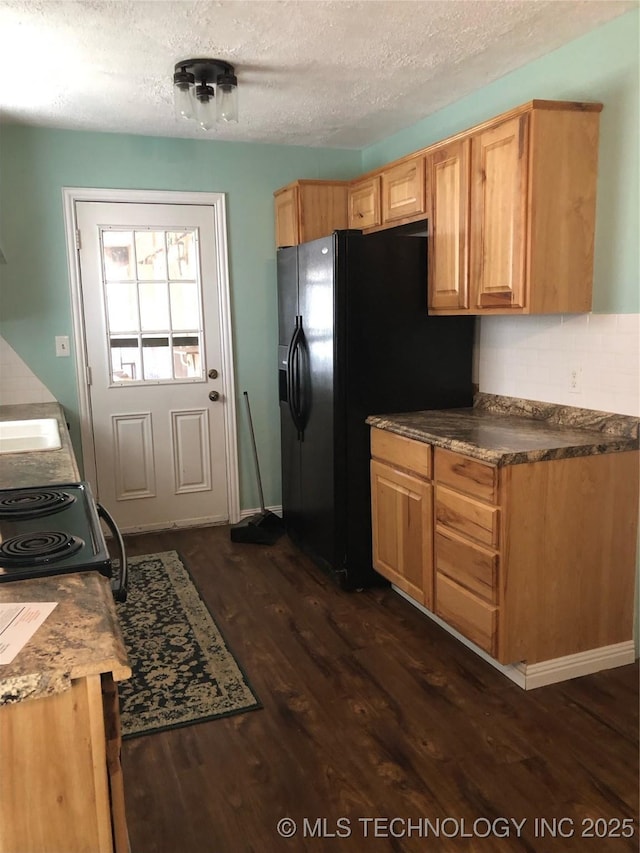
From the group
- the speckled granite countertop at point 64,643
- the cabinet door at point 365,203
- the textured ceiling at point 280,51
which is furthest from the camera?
the cabinet door at point 365,203

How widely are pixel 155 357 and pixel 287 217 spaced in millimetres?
1174

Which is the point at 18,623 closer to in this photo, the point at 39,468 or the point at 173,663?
the point at 39,468

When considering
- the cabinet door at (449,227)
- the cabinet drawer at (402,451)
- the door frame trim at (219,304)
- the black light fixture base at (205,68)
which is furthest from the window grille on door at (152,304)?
the cabinet door at (449,227)

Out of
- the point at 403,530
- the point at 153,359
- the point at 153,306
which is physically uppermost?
the point at 153,306

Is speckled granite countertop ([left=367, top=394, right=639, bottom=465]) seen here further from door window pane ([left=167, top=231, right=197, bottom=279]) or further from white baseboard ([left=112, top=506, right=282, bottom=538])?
door window pane ([left=167, top=231, right=197, bottom=279])

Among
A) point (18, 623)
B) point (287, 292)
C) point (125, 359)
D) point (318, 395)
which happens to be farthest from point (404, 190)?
point (18, 623)

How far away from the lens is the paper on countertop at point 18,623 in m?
1.09

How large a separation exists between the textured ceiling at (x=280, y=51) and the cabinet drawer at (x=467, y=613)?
2106 mm

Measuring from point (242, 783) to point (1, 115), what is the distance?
3382 mm

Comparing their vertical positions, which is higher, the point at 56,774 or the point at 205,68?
the point at 205,68

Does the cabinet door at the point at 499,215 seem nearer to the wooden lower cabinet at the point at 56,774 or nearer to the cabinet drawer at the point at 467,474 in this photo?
the cabinet drawer at the point at 467,474

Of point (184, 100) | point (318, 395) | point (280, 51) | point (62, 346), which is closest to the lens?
point (280, 51)

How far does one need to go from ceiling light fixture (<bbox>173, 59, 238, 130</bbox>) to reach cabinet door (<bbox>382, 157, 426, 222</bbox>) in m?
0.87

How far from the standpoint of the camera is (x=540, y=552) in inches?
97.2
